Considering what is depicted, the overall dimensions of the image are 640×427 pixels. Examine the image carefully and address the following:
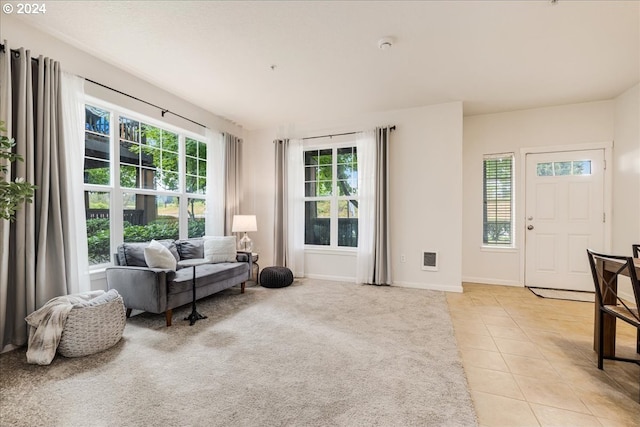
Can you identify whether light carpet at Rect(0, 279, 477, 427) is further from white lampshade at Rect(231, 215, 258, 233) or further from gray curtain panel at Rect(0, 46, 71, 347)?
white lampshade at Rect(231, 215, 258, 233)

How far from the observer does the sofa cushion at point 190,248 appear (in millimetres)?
3879

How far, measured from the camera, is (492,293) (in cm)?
405

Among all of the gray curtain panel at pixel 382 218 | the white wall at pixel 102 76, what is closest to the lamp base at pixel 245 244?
the white wall at pixel 102 76

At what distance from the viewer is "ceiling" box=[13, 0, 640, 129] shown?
88.9 inches

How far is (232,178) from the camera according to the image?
16.1ft

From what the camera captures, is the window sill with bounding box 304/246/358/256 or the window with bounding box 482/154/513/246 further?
the window sill with bounding box 304/246/358/256

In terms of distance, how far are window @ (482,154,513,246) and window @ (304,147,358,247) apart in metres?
2.19

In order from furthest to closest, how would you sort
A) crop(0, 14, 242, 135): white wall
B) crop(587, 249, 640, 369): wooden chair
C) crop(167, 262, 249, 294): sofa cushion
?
crop(167, 262, 249, 294): sofa cushion → crop(0, 14, 242, 135): white wall → crop(587, 249, 640, 369): wooden chair

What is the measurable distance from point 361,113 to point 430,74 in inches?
58.9

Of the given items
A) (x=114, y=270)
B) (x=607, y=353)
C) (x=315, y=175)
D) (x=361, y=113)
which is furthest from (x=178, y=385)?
(x=361, y=113)

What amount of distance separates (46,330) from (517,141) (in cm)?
611

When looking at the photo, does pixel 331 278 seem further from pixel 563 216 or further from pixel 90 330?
pixel 563 216

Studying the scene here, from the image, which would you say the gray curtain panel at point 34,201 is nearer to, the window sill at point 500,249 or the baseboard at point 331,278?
the baseboard at point 331,278

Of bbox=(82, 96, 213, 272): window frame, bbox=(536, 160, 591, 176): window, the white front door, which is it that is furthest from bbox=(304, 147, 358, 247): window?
bbox=(536, 160, 591, 176): window
